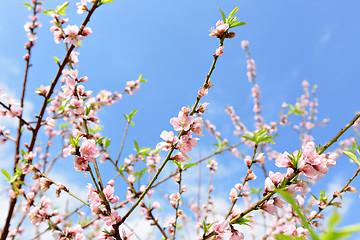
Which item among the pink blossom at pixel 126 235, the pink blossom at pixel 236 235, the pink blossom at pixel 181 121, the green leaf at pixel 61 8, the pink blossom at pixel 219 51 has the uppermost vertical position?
the green leaf at pixel 61 8

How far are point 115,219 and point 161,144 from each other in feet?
2.01

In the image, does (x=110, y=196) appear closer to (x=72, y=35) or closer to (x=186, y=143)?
(x=186, y=143)

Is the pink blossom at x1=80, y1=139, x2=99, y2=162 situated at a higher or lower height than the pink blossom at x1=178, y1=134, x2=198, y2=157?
higher

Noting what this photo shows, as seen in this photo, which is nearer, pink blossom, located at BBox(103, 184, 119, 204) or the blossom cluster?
the blossom cluster

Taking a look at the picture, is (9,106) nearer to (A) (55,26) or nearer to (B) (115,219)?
(A) (55,26)

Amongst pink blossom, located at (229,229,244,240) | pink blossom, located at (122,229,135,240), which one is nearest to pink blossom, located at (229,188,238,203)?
pink blossom, located at (229,229,244,240)

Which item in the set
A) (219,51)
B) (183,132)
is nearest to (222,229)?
(183,132)

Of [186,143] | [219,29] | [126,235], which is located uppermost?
[219,29]

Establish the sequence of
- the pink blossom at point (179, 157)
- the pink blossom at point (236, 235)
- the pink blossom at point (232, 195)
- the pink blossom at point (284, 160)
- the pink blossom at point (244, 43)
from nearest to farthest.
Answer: the pink blossom at point (284, 160), the pink blossom at point (236, 235), the pink blossom at point (179, 157), the pink blossom at point (232, 195), the pink blossom at point (244, 43)

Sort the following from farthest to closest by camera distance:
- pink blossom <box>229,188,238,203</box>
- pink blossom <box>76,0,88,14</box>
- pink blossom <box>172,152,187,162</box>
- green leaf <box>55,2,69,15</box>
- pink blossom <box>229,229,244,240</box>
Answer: green leaf <box>55,2,69,15</box>
pink blossom <box>76,0,88,14</box>
pink blossom <box>229,188,238,203</box>
pink blossom <box>172,152,187,162</box>
pink blossom <box>229,229,244,240</box>

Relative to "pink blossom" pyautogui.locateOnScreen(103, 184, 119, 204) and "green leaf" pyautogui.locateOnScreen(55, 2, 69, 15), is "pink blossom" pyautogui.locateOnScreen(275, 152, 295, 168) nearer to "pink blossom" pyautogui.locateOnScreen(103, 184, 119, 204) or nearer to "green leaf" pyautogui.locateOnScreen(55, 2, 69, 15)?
"pink blossom" pyautogui.locateOnScreen(103, 184, 119, 204)

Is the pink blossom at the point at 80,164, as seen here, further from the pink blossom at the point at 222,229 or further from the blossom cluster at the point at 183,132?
the pink blossom at the point at 222,229

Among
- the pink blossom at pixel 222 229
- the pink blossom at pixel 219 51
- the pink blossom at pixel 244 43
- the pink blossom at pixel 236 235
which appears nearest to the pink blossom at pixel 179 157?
the pink blossom at pixel 222 229

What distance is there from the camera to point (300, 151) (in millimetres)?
1535
